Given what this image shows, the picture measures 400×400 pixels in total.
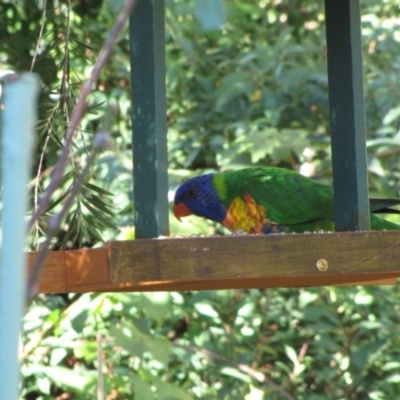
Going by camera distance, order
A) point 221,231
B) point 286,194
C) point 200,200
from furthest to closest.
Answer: point 221,231
point 200,200
point 286,194

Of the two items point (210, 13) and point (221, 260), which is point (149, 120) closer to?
point (221, 260)

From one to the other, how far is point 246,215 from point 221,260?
119 centimetres

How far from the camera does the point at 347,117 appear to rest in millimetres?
1909

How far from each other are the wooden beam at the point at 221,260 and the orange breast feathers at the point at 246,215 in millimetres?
985

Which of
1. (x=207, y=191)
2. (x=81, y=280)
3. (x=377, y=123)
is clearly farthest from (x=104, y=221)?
(x=377, y=123)

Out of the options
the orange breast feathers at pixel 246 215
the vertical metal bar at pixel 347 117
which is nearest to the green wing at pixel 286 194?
the orange breast feathers at pixel 246 215

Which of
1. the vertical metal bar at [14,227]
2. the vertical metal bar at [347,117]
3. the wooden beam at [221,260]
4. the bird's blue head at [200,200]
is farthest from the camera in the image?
the bird's blue head at [200,200]

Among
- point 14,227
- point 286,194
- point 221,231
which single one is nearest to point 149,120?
point 286,194

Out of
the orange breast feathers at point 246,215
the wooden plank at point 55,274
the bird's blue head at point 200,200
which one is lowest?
the wooden plank at point 55,274

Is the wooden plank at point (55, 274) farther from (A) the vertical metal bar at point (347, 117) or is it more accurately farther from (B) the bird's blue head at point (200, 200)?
(B) the bird's blue head at point (200, 200)

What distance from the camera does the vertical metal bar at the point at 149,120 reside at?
173 centimetres

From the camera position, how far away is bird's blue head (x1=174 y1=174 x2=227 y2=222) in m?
2.84

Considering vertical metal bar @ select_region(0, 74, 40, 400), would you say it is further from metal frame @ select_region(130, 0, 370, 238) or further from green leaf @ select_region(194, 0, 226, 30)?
metal frame @ select_region(130, 0, 370, 238)

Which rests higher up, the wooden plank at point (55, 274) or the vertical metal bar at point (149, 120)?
the vertical metal bar at point (149, 120)
